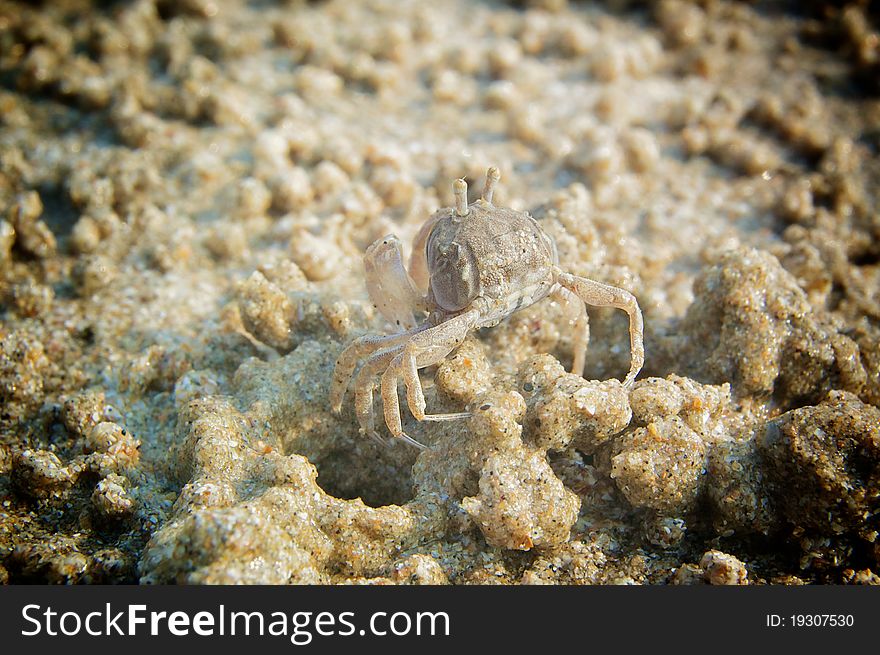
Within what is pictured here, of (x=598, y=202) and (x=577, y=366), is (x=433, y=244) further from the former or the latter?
(x=598, y=202)

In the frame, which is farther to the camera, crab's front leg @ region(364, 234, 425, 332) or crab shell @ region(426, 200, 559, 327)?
crab's front leg @ region(364, 234, 425, 332)

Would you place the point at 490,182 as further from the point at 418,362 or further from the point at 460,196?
the point at 418,362

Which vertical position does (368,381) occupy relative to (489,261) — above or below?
below

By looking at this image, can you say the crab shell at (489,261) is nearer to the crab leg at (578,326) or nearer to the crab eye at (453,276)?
the crab eye at (453,276)

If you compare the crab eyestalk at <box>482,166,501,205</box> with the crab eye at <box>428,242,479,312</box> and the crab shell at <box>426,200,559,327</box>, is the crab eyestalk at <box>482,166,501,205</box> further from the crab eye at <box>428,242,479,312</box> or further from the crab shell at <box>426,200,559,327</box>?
the crab eye at <box>428,242,479,312</box>

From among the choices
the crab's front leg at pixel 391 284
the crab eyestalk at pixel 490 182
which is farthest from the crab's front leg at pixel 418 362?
the crab eyestalk at pixel 490 182

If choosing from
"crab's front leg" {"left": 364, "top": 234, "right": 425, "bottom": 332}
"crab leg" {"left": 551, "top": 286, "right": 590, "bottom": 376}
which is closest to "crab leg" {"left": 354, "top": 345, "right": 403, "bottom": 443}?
"crab's front leg" {"left": 364, "top": 234, "right": 425, "bottom": 332}

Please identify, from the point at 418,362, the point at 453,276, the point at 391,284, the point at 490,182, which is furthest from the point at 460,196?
the point at 418,362
